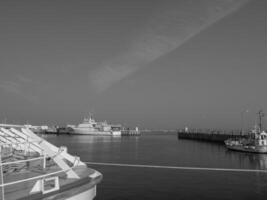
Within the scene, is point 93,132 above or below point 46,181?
below

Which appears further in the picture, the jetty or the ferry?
the jetty

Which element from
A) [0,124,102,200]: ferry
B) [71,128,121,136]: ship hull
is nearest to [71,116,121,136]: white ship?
[71,128,121,136]: ship hull

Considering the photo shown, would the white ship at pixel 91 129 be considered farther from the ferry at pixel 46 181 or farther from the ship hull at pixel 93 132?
the ferry at pixel 46 181

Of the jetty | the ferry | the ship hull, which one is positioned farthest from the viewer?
the jetty

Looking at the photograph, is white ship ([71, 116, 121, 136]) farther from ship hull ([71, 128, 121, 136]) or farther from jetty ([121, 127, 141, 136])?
jetty ([121, 127, 141, 136])

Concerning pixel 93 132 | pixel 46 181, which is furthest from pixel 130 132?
pixel 46 181

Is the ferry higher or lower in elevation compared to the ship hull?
higher

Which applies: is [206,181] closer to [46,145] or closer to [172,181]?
[172,181]

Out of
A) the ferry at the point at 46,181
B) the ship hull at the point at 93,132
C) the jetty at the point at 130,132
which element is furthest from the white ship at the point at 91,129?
the ferry at the point at 46,181

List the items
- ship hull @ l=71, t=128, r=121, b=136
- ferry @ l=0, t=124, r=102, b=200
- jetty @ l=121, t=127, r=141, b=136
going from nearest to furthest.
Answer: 1. ferry @ l=0, t=124, r=102, b=200
2. ship hull @ l=71, t=128, r=121, b=136
3. jetty @ l=121, t=127, r=141, b=136

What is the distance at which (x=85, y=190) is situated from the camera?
5.88 metres

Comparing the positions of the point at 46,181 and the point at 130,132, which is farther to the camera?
the point at 130,132

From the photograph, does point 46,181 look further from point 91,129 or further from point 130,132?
point 130,132

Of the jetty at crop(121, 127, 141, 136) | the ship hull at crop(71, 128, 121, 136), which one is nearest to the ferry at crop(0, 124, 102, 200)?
the ship hull at crop(71, 128, 121, 136)
